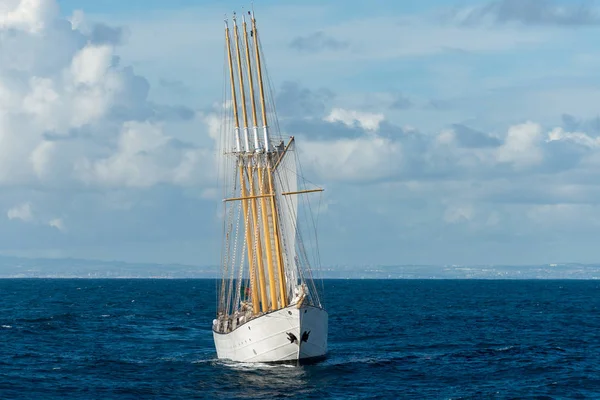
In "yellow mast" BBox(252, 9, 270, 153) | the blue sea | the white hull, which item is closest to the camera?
the blue sea

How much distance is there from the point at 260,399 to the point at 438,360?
24.6m

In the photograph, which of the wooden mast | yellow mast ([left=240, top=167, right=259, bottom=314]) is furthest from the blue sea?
the wooden mast

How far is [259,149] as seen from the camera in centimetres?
8281

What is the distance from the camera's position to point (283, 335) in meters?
73.9

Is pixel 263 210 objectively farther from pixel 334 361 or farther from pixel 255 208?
pixel 334 361

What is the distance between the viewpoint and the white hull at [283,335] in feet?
240

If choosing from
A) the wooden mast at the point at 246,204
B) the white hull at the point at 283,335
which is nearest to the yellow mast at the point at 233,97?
the wooden mast at the point at 246,204

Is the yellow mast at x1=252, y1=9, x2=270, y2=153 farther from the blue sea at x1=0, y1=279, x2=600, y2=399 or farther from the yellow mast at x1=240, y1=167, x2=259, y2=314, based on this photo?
the blue sea at x1=0, y1=279, x2=600, y2=399

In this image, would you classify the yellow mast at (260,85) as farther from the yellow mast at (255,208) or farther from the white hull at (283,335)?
the white hull at (283,335)

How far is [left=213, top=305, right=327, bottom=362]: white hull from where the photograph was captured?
2881 inches

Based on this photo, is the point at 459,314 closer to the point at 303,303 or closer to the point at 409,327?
the point at 409,327

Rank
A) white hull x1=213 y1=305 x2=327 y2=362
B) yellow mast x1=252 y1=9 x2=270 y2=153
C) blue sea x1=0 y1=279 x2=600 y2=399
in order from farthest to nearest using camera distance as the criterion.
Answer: yellow mast x1=252 y1=9 x2=270 y2=153
white hull x1=213 y1=305 x2=327 y2=362
blue sea x1=0 y1=279 x2=600 y2=399

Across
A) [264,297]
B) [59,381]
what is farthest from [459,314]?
[59,381]

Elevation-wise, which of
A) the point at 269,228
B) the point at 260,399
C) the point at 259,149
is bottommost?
the point at 260,399
